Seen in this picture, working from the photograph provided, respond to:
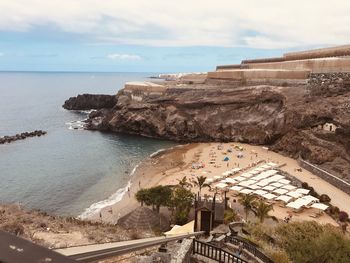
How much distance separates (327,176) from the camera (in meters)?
34.0

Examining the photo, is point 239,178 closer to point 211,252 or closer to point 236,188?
point 236,188

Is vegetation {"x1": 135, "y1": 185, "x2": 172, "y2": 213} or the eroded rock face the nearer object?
vegetation {"x1": 135, "y1": 185, "x2": 172, "y2": 213}

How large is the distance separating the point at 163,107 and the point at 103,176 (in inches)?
1044

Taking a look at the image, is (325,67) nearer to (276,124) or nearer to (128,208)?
(276,124)

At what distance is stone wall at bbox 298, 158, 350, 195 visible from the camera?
102 feet

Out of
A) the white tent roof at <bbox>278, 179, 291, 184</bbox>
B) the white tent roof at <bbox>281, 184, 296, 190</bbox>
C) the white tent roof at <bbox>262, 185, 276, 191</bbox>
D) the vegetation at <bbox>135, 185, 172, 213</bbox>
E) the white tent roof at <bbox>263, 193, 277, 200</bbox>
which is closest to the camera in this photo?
the vegetation at <bbox>135, 185, 172, 213</bbox>

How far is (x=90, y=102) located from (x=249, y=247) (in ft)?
293

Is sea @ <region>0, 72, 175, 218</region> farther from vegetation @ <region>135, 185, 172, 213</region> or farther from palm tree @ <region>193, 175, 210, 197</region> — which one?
palm tree @ <region>193, 175, 210, 197</region>

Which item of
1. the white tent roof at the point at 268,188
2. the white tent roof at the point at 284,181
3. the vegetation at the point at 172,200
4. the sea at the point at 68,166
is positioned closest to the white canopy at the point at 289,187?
the white tent roof at the point at 284,181

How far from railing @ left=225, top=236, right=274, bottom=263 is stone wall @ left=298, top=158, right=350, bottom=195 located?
23.0 metres

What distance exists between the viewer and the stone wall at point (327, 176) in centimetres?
3097

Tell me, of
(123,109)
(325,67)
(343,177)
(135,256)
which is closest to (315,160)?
(343,177)

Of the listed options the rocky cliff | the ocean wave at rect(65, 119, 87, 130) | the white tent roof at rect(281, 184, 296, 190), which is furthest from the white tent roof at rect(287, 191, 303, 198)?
the ocean wave at rect(65, 119, 87, 130)

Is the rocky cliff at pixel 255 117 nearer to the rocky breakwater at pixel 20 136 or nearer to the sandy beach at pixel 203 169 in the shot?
the sandy beach at pixel 203 169
